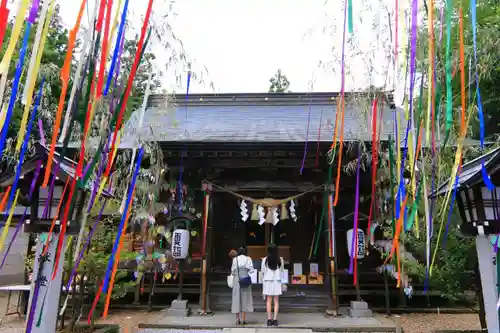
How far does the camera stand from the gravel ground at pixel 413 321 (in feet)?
22.9

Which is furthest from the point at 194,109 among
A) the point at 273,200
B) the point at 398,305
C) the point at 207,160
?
the point at 398,305

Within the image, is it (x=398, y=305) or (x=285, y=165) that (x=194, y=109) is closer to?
(x=285, y=165)

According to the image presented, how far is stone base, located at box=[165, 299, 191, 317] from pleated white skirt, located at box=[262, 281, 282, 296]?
2074 mm

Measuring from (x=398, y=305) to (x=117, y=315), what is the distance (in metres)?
6.61

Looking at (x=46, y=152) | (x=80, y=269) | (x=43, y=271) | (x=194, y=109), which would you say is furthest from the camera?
(x=194, y=109)

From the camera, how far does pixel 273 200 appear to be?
839 centimetres

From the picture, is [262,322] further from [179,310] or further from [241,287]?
[179,310]

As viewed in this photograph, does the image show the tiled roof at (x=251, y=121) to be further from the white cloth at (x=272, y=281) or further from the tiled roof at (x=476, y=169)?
the white cloth at (x=272, y=281)

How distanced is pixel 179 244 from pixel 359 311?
4.23m

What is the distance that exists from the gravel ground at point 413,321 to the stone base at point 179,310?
11.4 inches

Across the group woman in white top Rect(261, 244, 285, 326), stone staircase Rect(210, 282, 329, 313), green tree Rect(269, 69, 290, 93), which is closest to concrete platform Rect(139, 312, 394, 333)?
woman in white top Rect(261, 244, 285, 326)

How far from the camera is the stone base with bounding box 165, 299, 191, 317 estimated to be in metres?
8.01

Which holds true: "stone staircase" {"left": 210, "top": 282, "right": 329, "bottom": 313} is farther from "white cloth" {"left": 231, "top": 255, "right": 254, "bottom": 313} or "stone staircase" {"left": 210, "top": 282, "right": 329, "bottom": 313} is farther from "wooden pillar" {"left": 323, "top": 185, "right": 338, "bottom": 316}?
"white cloth" {"left": 231, "top": 255, "right": 254, "bottom": 313}

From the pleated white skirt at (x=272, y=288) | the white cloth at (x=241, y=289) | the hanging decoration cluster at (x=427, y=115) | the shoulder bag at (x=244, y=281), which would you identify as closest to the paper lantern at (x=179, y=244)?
the white cloth at (x=241, y=289)
